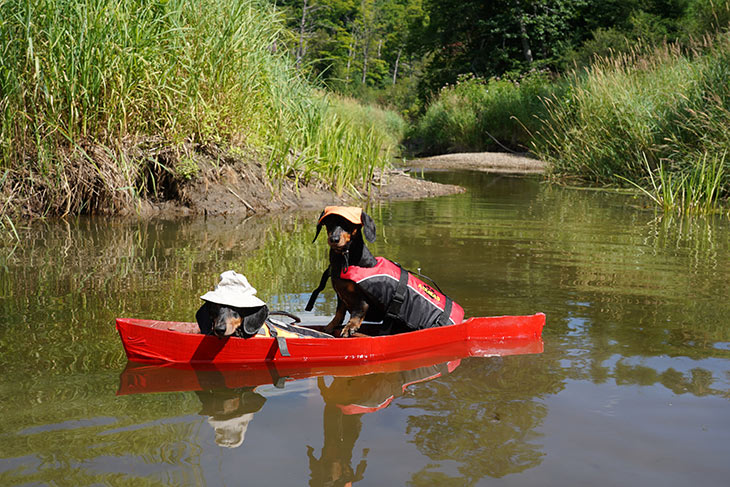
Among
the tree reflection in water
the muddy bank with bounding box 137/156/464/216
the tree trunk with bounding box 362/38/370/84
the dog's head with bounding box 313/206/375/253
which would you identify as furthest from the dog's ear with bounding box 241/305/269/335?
the tree trunk with bounding box 362/38/370/84

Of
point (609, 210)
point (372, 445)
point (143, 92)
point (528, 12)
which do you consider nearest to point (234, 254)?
point (143, 92)

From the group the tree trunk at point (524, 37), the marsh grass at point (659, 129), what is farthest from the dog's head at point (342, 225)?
the tree trunk at point (524, 37)

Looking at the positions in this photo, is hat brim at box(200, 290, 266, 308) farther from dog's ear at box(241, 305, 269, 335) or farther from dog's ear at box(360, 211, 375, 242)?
dog's ear at box(360, 211, 375, 242)

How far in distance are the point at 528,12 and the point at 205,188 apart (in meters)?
30.1

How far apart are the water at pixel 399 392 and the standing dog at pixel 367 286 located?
0.50m

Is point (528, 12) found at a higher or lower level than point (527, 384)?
higher

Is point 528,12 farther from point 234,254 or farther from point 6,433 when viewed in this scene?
point 6,433

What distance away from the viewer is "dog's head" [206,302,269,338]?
4066mm

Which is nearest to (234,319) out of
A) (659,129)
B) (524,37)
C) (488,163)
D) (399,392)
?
(399,392)

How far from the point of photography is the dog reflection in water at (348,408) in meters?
2.93

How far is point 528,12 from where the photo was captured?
36688 millimetres

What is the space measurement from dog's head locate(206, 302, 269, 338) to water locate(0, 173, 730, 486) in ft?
0.96

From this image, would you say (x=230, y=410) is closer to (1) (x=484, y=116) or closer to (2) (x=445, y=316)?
(2) (x=445, y=316)

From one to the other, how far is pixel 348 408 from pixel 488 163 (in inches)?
809
